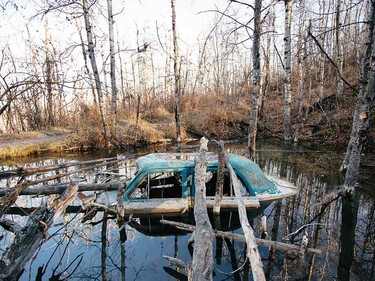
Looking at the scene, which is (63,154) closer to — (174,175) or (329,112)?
(174,175)

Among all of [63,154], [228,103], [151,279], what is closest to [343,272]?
[151,279]

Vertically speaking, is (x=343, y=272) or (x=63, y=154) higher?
(x=63, y=154)

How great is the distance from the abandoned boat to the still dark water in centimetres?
35

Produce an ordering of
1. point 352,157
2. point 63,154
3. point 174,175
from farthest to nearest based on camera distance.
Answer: point 63,154, point 174,175, point 352,157

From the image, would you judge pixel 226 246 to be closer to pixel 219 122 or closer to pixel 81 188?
pixel 81 188

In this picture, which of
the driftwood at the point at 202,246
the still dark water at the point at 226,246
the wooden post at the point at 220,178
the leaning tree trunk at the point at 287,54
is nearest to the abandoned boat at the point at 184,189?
the wooden post at the point at 220,178

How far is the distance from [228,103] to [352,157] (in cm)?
1460

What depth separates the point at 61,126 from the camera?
1839cm

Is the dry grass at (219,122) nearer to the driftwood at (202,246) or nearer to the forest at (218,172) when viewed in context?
the forest at (218,172)

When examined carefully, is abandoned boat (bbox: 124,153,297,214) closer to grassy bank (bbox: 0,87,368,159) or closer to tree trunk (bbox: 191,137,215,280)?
tree trunk (bbox: 191,137,215,280)

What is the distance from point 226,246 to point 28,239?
126 inches

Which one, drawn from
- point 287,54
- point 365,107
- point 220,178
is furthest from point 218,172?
point 287,54

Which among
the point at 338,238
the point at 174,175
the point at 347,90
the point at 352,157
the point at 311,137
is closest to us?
the point at 338,238

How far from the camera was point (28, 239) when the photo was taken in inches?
127
